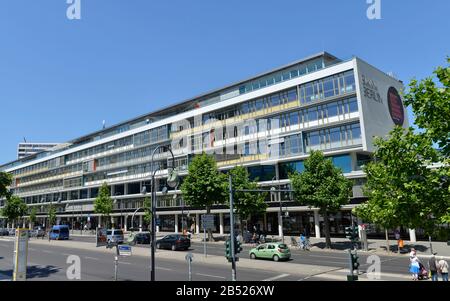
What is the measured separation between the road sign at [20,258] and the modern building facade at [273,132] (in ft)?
39.3

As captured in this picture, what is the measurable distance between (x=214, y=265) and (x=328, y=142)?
24.6 meters

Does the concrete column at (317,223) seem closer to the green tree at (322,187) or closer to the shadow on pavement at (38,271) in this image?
the green tree at (322,187)

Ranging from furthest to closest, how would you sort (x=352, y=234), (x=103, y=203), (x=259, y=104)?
(x=103, y=203)
(x=259, y=104)
(x=352, y=234)

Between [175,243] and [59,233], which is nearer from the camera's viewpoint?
[175,243]

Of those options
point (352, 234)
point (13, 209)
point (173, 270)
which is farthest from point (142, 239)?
point (13, 209)

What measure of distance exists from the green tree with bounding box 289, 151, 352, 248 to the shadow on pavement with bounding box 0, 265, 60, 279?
22.8 m

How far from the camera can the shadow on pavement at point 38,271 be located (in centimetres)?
2252

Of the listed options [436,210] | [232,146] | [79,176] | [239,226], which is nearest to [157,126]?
[232,146]

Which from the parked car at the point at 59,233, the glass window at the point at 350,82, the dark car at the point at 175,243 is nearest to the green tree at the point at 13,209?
the parked car at the point at 59,233

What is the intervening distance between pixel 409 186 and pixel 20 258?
17.3 meters

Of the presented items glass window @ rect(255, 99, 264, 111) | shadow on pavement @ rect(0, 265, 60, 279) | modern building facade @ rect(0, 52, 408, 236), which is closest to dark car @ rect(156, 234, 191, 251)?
modern building facade @ rect(0, 52, 408, 236)

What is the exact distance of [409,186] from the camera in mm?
14344

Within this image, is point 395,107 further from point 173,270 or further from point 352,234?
point 173,270
